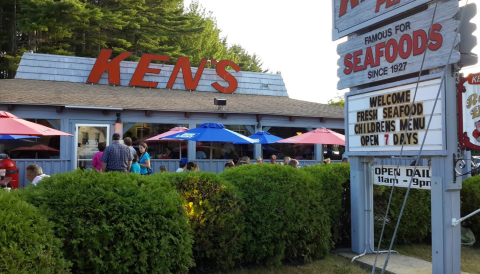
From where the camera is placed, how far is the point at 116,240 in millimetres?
3729

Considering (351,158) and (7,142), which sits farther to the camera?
(7,142)

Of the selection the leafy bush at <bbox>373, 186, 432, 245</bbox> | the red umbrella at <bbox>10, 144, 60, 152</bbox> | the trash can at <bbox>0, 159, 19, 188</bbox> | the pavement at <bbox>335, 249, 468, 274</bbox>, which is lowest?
the pavement at <bbox>335, 249, 468, 274</bbox>

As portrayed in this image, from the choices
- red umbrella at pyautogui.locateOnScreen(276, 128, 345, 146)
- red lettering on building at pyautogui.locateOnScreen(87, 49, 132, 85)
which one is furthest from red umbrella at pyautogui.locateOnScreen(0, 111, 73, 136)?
red lettering on building at pyautogui.locateOnScreen(87, 49, 132, 85)

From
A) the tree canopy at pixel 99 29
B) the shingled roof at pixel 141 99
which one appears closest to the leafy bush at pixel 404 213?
the shingled roof at pixel 141 99

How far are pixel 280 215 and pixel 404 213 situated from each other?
253 cm

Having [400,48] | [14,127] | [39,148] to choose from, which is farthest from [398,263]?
[39,148]

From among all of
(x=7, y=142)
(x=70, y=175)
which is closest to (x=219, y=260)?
(x=70, y=175)

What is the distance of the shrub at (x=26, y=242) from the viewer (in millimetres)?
2830

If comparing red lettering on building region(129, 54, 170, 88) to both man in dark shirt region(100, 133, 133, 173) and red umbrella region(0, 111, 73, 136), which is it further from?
man in dark shirt region(100, 133, 133, 173)

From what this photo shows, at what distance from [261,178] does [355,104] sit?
1844mm

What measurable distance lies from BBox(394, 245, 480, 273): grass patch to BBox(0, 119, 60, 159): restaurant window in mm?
11049

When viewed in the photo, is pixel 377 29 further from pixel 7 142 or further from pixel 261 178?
pixel 7 142

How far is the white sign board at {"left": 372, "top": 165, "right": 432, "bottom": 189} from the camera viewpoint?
5.09 meters

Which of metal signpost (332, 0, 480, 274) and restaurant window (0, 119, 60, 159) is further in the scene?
restaurant window (0, 119, 60, 159)
